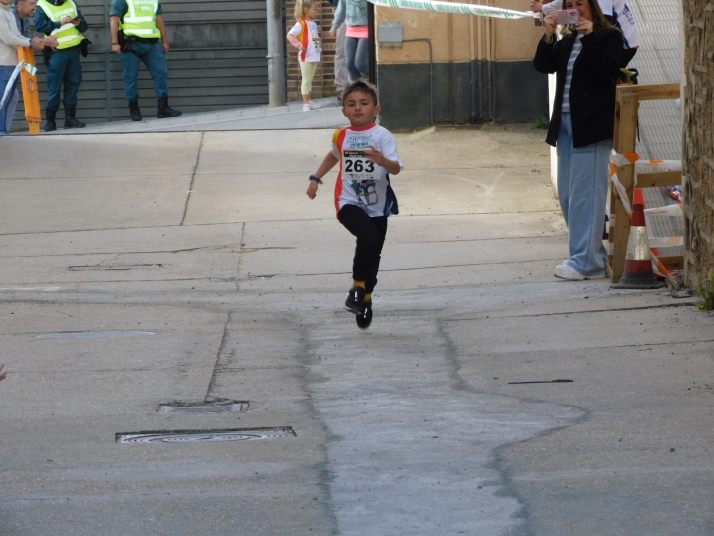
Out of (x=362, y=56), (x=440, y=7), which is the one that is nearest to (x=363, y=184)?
(x=440, y=7)

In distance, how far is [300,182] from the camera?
12906 millimetres

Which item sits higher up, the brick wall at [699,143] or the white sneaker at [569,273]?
the brick wall at [699,143]

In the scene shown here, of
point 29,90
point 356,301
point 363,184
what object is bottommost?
point 356,301

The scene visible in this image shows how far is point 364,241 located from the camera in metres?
7.32

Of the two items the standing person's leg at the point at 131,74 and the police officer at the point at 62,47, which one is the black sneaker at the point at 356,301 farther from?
the standing person's leg at the point at 131,74

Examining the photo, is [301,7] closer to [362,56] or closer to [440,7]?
[362,56]

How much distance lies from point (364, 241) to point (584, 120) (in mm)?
1943

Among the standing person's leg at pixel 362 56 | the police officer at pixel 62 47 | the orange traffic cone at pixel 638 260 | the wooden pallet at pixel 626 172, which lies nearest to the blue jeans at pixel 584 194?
the wooden pallet at pixel 626 172

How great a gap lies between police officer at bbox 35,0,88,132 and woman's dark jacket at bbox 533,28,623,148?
405 inches

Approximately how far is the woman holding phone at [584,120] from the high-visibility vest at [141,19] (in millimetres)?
10325

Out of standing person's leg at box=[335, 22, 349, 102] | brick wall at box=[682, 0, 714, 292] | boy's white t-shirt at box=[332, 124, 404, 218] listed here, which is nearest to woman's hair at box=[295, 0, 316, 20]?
standing person's leg at box=[335, 22, 349, 102]

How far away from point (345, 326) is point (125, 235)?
4.10 meters

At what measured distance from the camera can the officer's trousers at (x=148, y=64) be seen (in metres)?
17.9

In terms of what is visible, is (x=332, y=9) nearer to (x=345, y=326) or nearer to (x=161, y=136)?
(x=161, y=136)
